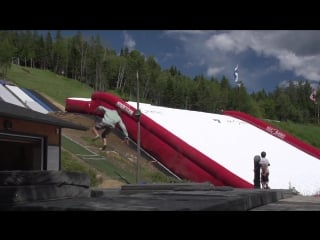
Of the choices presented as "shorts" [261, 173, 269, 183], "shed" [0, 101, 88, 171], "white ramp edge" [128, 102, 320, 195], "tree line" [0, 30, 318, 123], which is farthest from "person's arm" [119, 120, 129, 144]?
"tree line" [0, 30, 318, 123]

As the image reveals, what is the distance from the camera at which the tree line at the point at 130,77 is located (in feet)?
217

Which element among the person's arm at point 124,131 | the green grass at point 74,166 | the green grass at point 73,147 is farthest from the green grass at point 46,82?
the green grass at point 74,166

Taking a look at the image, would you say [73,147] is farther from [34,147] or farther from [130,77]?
[130,77]

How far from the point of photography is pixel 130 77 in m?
65.1

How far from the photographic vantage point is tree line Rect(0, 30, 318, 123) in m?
66.1

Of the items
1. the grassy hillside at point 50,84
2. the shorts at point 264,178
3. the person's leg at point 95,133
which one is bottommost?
the shorts at point 264,178

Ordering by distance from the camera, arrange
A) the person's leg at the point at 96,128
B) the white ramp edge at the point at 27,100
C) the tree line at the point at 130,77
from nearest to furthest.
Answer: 1. the person's leg at the point at 96,128
2. the white ramp edge at the point at 27,100
3. the tree line at the point at 130,77

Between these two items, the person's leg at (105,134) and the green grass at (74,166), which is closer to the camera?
the green grass at (74,166)

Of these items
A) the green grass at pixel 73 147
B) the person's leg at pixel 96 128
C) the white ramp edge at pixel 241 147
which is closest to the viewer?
the green grass at pixel 73 147

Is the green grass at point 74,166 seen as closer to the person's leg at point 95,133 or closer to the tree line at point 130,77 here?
the person's leg at point 95,133

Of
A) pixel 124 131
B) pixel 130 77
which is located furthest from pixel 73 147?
pixel 130 77

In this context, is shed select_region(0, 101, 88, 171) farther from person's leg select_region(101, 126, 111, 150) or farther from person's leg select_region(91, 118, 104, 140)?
person's leg select_region(91, 118, 104, 140)

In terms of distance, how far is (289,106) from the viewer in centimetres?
7531
